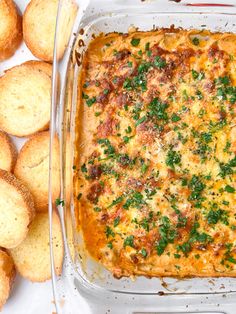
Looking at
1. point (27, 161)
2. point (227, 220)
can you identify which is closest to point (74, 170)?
point (27, 161)

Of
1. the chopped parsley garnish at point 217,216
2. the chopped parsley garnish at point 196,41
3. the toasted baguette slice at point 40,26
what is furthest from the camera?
the toasted baguette slice at point 40,26

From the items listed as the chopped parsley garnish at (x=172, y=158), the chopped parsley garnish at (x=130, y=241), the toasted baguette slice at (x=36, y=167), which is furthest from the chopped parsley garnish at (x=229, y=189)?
the toasted baguette slice at (x=36, y=167)

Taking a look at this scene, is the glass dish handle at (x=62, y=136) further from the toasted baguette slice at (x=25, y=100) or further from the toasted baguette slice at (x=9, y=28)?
the toasted baguette slice at (x=9, y=28)

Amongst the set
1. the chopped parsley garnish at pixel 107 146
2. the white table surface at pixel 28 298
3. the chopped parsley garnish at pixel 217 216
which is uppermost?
the chopped parsley garnish at pixel 107 146

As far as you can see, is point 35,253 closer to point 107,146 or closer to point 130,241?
point 130,241

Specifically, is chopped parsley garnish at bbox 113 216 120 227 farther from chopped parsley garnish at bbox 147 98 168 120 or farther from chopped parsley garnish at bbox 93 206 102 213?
chopped parsley garnish at bbox 147 98 168 120

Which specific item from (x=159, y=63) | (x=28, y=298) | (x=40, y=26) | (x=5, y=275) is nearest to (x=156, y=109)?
(x=159, y=63)

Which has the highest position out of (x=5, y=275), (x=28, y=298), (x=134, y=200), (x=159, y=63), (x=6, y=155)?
(x=159, y=63)

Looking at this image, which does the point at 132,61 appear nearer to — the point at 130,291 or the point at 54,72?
the point at 54,72
